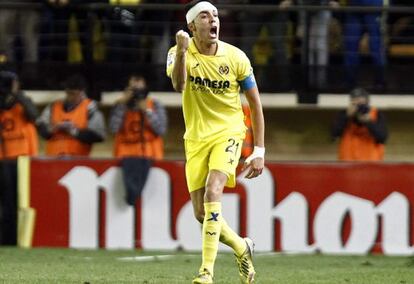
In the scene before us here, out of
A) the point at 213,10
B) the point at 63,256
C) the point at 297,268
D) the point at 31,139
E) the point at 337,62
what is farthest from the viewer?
the point at 337,62

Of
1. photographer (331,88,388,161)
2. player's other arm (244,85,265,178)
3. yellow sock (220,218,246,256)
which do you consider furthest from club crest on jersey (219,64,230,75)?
photographer (331,88,388,161)

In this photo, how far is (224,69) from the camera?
35.2 feet

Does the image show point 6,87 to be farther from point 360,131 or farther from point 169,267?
point 169,267

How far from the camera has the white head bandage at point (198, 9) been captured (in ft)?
34.8

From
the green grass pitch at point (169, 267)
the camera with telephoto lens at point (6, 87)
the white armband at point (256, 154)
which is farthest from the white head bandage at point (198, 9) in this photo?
the camera with telephoto lens at point (6, 87)

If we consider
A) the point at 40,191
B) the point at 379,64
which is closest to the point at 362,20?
the point at 379,64

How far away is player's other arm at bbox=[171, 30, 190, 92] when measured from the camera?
398 inches

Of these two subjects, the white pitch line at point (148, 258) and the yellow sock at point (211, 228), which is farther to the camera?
the white pitch line at point (148, 258)

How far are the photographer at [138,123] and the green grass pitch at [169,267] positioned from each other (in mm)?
1918

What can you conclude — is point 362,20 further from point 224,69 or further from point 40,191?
point 224,69

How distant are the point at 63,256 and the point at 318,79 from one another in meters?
5.54

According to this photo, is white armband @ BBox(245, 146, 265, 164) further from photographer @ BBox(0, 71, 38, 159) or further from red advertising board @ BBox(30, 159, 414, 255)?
→ photographer @ BBox(0, 71, 38, 159)

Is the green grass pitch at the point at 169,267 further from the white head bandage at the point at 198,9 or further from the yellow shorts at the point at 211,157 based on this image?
the white head bandage at the point at 198,9

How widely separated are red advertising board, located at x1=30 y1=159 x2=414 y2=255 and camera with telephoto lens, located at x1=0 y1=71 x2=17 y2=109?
1.15m
